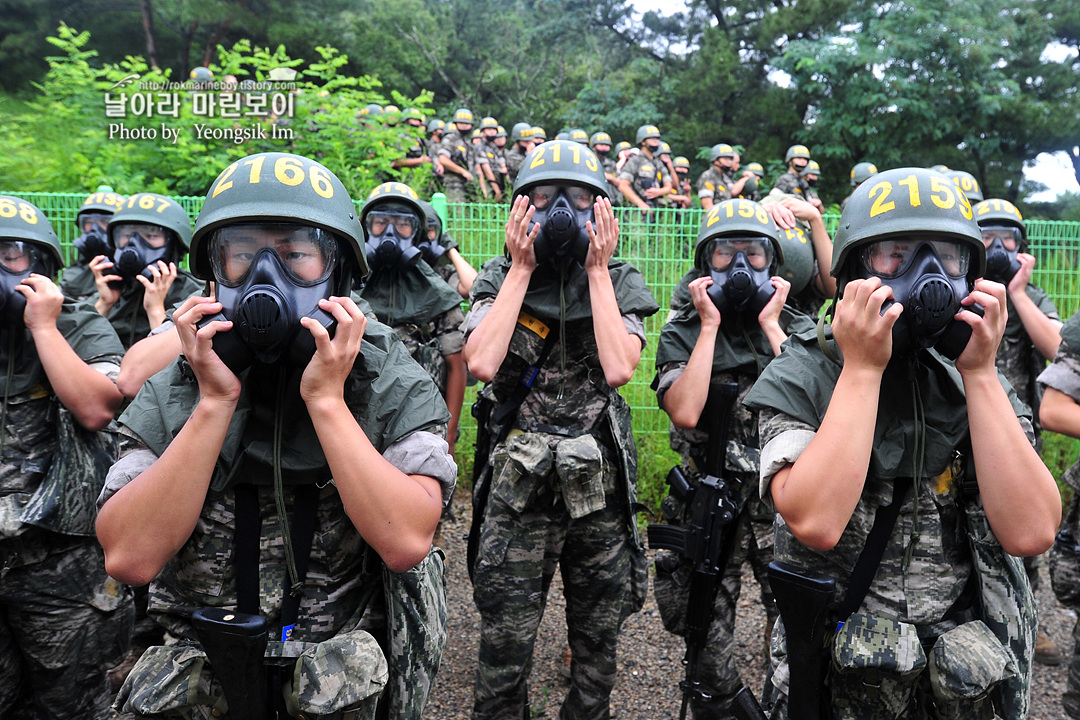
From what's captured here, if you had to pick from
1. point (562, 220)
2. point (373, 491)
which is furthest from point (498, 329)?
point (373, 491)

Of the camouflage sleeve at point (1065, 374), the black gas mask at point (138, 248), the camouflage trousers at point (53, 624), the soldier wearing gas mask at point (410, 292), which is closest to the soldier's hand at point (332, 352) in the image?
the camouflage trousers at point (53, 624)

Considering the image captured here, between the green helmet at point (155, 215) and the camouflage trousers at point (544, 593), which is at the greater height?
the green helmet at point (155, 215)

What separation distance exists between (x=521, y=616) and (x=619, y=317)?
139 cm

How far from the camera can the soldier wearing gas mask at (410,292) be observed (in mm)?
5457

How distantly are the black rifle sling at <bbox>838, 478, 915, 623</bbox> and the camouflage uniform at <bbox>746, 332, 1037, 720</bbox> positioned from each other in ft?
0.07

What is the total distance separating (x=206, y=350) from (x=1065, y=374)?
11.1 ft

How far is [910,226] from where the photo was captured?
2.19 metres

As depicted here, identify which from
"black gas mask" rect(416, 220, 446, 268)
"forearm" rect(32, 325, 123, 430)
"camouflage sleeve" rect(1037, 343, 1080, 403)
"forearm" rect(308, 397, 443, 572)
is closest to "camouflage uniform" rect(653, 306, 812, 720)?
"camouflage sleeve" rect(1037, 343, 1080, 403)

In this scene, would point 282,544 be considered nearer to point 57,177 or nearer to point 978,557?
point 978,557

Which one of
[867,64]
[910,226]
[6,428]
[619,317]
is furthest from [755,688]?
[867,64]

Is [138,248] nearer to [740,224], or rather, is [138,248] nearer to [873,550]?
[740,224]

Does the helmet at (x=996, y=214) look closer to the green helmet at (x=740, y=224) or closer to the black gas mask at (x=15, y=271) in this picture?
the green helmet at (x=740, y=224)

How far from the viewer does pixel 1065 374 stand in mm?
3393

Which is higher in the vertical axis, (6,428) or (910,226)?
(910,226)
